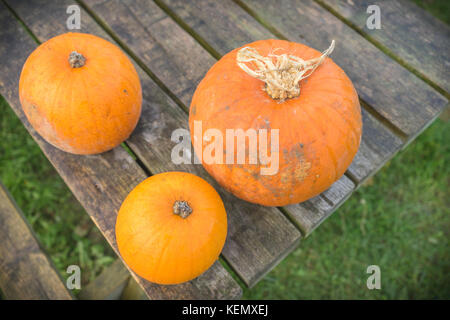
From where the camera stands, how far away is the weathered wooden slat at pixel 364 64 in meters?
1.81

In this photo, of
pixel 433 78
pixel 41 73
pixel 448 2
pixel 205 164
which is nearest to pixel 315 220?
pixel 205 164

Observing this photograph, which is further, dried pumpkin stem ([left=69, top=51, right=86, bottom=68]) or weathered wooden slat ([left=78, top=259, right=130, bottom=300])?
weathered wooden slat ([left=78, top=259, right=130, bottom=300])

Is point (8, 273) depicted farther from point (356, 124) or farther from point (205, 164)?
point (356, 124)

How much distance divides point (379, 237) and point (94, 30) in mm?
2348

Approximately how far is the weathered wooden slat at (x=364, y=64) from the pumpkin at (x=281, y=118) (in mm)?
514

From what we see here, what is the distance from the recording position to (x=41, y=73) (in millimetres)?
1392

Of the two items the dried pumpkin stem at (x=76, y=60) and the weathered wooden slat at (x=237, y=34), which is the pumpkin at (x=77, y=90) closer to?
the dried pumpkin stem at (x=76, y=60)

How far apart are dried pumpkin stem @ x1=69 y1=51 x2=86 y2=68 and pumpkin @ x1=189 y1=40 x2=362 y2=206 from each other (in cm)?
49

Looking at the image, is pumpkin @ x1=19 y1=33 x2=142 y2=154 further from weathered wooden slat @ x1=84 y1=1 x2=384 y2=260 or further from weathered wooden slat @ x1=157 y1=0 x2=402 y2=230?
weathered wooden slat @ x1=157 y1=0 x2=402 y2=230

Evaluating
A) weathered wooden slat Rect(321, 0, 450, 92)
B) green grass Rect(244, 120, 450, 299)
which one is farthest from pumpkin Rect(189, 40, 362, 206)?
green grass Rect(244, 120, 450, 299)

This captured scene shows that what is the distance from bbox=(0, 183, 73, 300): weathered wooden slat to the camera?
1.70m

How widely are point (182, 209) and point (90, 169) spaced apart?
64cm

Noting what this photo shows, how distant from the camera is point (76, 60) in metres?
1.40

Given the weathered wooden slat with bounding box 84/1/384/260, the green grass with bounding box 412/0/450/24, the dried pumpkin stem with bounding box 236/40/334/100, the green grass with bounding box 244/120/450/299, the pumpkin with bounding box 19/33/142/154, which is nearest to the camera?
the dried pumpkin stem with bounding box 236/40/334/100
